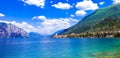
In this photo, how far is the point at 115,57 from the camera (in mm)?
75562

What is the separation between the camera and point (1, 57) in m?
90.2

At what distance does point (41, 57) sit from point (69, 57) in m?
10.6

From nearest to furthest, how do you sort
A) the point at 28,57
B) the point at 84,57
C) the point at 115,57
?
the point at 115,57 < the point at 84,57 < the point at 28,57

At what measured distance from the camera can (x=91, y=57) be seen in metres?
79.1

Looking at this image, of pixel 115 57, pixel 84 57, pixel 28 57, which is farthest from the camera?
pixel 28 57

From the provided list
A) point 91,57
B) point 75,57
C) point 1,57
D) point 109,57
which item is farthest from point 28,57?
point 109,57

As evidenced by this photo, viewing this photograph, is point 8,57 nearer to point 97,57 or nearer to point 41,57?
point 41,57

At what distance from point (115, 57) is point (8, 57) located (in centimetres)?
3879

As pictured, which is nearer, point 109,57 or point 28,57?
point 109,57

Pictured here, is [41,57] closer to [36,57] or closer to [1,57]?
[36,57]

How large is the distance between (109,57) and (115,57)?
1.80 metres

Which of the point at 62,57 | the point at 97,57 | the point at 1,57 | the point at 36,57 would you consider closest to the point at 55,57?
the point at 62,57

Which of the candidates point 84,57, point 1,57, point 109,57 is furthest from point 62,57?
point 1,57

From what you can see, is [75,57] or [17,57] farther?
[17,57]
